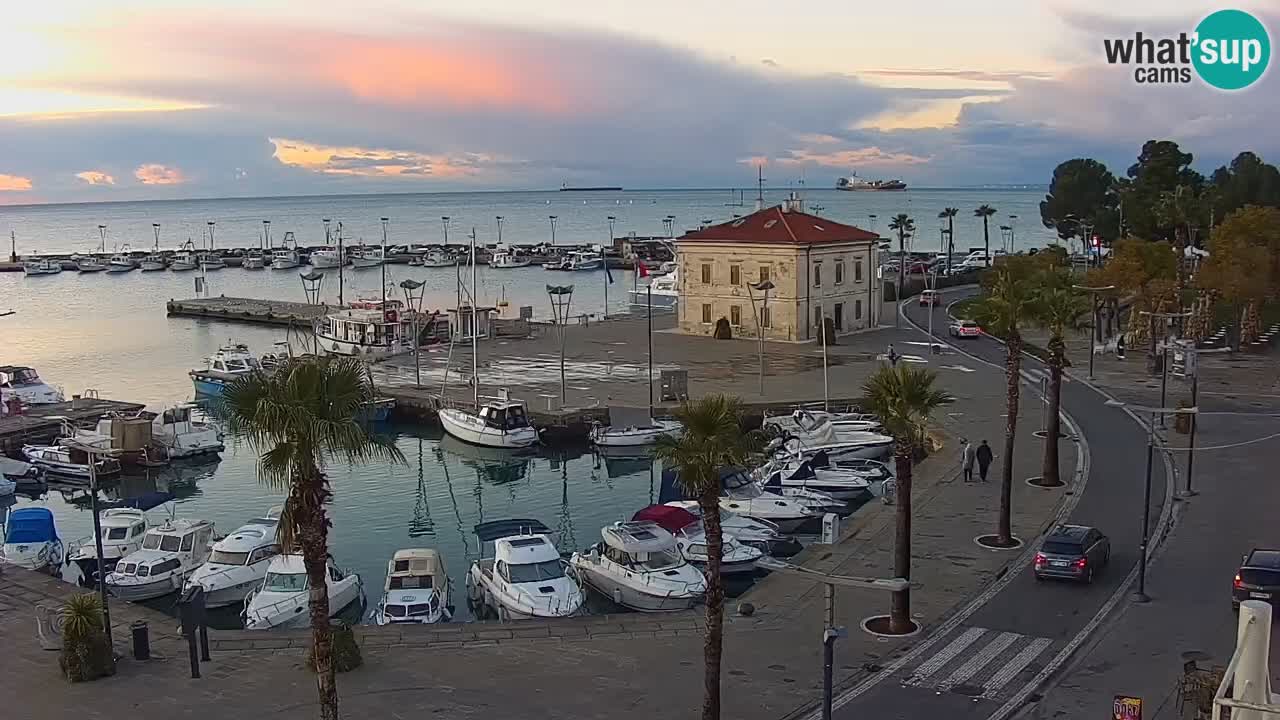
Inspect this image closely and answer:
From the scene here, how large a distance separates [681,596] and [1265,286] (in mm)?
46150

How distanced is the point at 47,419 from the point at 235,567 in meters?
29.6

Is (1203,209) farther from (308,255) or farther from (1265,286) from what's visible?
(308,255)

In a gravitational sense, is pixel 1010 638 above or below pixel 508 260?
below

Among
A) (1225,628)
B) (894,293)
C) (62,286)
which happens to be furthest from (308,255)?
(1225,628)

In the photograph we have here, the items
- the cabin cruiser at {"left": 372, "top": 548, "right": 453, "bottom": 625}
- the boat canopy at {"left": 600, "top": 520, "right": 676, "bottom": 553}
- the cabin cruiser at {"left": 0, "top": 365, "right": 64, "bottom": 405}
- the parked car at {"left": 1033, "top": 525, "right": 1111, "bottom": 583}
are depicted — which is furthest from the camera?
the cabin cruiser at {"left": 0, "top": 365, "right": 64, "bottom": 405}

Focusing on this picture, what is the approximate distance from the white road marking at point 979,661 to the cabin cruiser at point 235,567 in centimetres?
1874

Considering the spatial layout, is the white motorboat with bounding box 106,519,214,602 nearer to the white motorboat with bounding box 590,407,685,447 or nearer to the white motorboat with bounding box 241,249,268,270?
the white motorboat with bounding box 590,407,685,447

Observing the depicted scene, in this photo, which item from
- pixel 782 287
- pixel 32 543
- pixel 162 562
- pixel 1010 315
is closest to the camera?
pixel 1010 315

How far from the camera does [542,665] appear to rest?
2322 cm

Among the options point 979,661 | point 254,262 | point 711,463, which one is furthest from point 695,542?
point 254,262

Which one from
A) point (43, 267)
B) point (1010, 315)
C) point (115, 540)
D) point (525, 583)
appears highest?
point (1010, 315)

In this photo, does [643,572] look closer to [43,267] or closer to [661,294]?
[661,294]

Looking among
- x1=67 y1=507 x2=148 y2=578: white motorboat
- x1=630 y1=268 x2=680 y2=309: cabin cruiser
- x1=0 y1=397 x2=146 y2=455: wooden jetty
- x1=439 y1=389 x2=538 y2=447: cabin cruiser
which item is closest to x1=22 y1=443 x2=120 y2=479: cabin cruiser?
x1=0 y1=397 x2=146 y2=455: wooden jetty

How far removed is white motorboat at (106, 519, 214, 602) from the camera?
33.1 m
